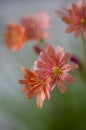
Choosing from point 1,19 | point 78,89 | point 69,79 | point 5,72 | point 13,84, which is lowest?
point 69,79

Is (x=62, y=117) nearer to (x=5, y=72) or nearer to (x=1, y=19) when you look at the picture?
(x=5, y=72)

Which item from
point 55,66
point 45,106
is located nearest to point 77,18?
point 55,66

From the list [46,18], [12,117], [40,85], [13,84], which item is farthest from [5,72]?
[40,85]

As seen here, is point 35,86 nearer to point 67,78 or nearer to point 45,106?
point 67,78

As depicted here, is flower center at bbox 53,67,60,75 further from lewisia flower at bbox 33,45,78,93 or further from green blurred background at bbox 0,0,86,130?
green blurred background at bbox 0,0,86,130

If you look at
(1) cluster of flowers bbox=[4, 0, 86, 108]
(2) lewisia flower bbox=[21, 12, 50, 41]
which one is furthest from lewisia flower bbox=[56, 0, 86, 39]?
(2) lewisia flower bbox=[21, 12, 50, 41]

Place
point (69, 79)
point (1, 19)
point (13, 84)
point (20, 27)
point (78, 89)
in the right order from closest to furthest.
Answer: point (69, 79), point (20, 27), point (78, 89), point (13, 84), point (1, 19)

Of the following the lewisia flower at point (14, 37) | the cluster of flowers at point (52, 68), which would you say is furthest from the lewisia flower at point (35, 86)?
the lewisia flower at point (14, 37)
